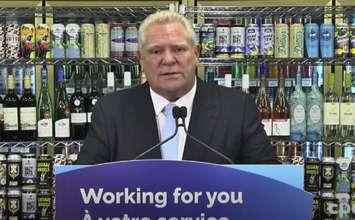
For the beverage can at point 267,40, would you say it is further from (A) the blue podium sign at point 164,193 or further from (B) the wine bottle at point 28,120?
(A) the blue podium sign at point 164,193

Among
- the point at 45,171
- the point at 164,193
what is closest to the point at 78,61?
the point at 45,171

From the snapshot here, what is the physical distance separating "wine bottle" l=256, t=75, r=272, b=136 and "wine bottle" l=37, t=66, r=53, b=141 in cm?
108

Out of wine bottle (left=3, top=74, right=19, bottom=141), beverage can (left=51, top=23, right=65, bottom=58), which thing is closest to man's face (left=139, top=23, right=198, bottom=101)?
beverage can (left=51, top=23, right=65, bottom=58)

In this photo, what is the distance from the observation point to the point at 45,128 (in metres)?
2.86

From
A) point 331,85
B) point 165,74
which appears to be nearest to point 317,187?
point 331,85

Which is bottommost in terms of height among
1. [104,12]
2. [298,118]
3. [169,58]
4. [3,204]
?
[3,204]

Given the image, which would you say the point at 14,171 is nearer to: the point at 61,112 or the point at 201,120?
the point at 61,112

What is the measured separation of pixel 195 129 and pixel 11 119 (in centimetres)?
146

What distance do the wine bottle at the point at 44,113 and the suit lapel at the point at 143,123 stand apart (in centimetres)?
115

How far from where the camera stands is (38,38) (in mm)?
2869

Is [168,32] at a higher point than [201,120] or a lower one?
higher

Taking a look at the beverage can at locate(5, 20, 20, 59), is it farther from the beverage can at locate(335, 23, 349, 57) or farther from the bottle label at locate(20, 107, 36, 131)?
the beverage can at locate(335, 23, 349, 57)

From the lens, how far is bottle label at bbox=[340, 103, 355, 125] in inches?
112

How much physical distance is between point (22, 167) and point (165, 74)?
150 cm
